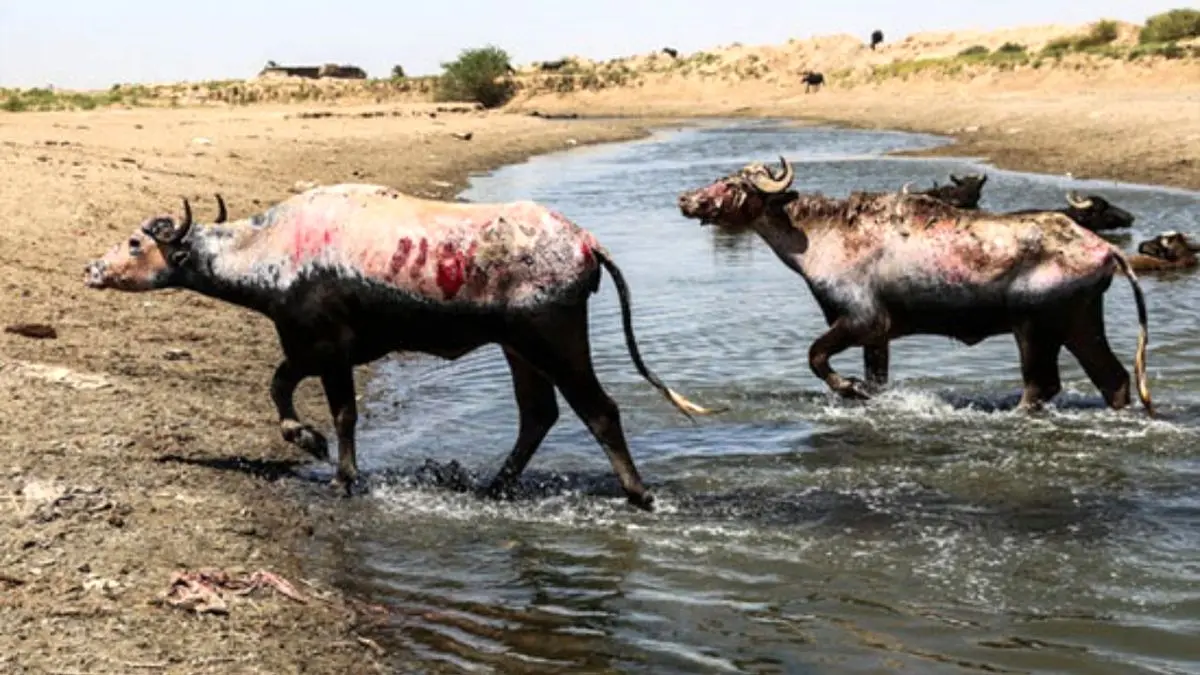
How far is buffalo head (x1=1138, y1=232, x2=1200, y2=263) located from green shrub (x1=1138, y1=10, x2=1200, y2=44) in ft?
205

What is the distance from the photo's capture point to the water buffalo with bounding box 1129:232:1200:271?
1525 centimetres

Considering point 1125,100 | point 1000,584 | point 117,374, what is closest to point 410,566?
point 1000,584

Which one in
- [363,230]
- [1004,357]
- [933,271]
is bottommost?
[1004,357]

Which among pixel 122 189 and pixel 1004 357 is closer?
pixel 1004 357

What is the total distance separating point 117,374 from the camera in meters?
9.62

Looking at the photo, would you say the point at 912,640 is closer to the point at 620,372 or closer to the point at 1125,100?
the point at 620,372

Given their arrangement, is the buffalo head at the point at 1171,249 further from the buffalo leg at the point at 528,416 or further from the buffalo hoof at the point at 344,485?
the buffalo hoof at the point at 344,485

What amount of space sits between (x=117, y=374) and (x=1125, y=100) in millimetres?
38438

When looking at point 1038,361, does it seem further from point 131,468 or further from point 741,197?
point 131,468

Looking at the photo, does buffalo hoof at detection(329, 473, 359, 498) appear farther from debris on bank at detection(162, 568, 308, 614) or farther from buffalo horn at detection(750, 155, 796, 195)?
buffalo horn at detection(750, 155, 796, 195)

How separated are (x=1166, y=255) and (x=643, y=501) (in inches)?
396

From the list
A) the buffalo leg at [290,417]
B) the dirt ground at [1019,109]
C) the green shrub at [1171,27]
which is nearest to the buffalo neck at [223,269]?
the buffalo leg at [290,417]

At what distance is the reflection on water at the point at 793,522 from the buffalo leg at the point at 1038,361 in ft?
0.52

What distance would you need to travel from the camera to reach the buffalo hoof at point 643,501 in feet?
25.5
